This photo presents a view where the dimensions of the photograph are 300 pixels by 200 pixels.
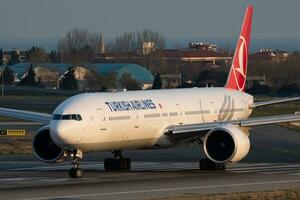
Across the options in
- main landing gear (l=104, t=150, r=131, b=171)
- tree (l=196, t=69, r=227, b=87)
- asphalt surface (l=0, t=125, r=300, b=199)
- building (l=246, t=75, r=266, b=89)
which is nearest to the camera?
asphalt surface (l=0, t=125, r=300, b=199)

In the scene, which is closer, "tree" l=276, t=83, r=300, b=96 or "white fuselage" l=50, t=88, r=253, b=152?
"white fuselage" l=50, t=88, r=253, b=152

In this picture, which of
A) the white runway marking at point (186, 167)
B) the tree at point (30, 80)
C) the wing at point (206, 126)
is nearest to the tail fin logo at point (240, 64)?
the white runway marking at point (186, 167)

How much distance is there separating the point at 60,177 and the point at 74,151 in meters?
1.42

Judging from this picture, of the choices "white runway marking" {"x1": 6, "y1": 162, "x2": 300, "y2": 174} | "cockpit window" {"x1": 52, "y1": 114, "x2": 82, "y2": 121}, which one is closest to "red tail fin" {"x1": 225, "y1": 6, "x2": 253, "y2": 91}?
"white runway marking" {"x1": 6, "y1": 162, "x2": 300, "y2": 174}

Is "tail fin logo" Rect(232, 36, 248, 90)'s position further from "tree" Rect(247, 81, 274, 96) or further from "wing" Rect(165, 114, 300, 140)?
"tree" Rect(247, 81, 274, 96)

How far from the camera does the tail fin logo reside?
5225 centimetres

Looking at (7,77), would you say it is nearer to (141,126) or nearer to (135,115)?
(141,126)

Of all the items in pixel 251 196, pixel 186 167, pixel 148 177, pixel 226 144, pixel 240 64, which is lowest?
pixel 186 167

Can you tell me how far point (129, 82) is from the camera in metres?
124

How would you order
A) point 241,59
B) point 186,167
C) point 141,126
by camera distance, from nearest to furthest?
1. point 141,126
2. point 186,167
3. point 241,59

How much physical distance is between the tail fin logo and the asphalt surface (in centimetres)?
398

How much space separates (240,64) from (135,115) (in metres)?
11.5

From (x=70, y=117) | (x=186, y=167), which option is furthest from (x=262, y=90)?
(x=70, y=117)

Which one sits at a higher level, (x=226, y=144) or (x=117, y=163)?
(x=226, y=144)
